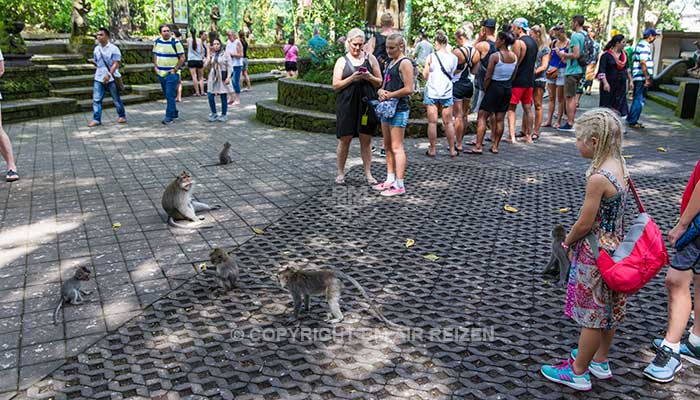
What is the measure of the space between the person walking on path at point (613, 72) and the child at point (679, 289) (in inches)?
326

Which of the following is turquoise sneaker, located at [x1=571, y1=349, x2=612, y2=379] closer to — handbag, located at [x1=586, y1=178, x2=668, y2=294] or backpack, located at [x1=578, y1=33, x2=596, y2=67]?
handbag, located at [x1=586, y1=178, x2=668, y2=294]

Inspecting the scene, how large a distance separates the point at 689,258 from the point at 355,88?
181 inches

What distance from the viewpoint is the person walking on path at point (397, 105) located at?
685 cm

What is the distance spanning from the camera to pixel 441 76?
342 inches

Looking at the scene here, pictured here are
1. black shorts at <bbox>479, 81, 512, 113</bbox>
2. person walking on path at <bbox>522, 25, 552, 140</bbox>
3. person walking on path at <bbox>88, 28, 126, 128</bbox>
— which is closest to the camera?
black shorts at <bbox>479, 81, 512, 113</bbox>

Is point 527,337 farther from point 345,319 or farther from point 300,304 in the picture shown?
point 300,304

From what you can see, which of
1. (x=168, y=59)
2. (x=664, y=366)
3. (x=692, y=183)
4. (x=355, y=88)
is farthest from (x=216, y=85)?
(x=664, y=366)

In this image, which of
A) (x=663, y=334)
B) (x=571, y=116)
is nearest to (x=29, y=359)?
(x=663, y=334)

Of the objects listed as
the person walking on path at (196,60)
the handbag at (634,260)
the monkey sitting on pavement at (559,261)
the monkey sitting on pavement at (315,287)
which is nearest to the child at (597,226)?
the handbag at (634,260)

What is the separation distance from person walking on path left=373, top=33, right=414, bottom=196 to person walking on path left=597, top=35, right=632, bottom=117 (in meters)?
5.86

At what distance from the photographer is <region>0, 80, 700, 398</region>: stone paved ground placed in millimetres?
3451

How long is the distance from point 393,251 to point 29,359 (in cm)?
311

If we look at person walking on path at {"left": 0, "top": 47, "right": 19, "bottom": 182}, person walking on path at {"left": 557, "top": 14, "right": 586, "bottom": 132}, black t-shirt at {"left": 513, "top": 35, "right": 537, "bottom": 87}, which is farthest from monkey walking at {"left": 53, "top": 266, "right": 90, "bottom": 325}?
person walking on path at {"left": 557, "top": 14, "right": 586, "bottom": 132}

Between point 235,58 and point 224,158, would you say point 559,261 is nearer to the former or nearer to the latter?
point 224,158
